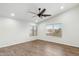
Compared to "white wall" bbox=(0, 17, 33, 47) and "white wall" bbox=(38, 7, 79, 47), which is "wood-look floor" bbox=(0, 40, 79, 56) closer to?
"white wall" bbox=(0, 17, 33, 47)

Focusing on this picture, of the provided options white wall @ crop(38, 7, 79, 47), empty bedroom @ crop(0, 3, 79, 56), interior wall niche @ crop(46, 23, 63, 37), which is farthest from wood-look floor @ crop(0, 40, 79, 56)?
interior wall niche @ crop(46, 23, 63, 37)

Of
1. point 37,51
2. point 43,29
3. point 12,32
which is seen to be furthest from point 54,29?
point 12,32

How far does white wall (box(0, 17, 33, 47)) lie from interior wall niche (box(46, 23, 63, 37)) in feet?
6.44

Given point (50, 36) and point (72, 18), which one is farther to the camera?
point (50, 36)

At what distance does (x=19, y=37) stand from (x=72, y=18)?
424cm

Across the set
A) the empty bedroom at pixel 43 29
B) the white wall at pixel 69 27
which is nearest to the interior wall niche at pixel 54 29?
the empty bedroom at pixel 43 29

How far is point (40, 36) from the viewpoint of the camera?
7230 millimetres

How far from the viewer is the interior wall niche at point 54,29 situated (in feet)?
19.0

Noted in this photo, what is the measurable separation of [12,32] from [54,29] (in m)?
3.55

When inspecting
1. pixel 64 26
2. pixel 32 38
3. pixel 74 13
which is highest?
pixel 74 13

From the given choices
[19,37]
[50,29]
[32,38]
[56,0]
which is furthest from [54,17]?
[56,0]

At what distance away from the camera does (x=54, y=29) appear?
6.29 m

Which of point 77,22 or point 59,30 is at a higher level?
point 77,22

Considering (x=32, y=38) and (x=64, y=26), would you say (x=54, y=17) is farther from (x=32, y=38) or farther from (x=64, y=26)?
(x=32, y=38)
